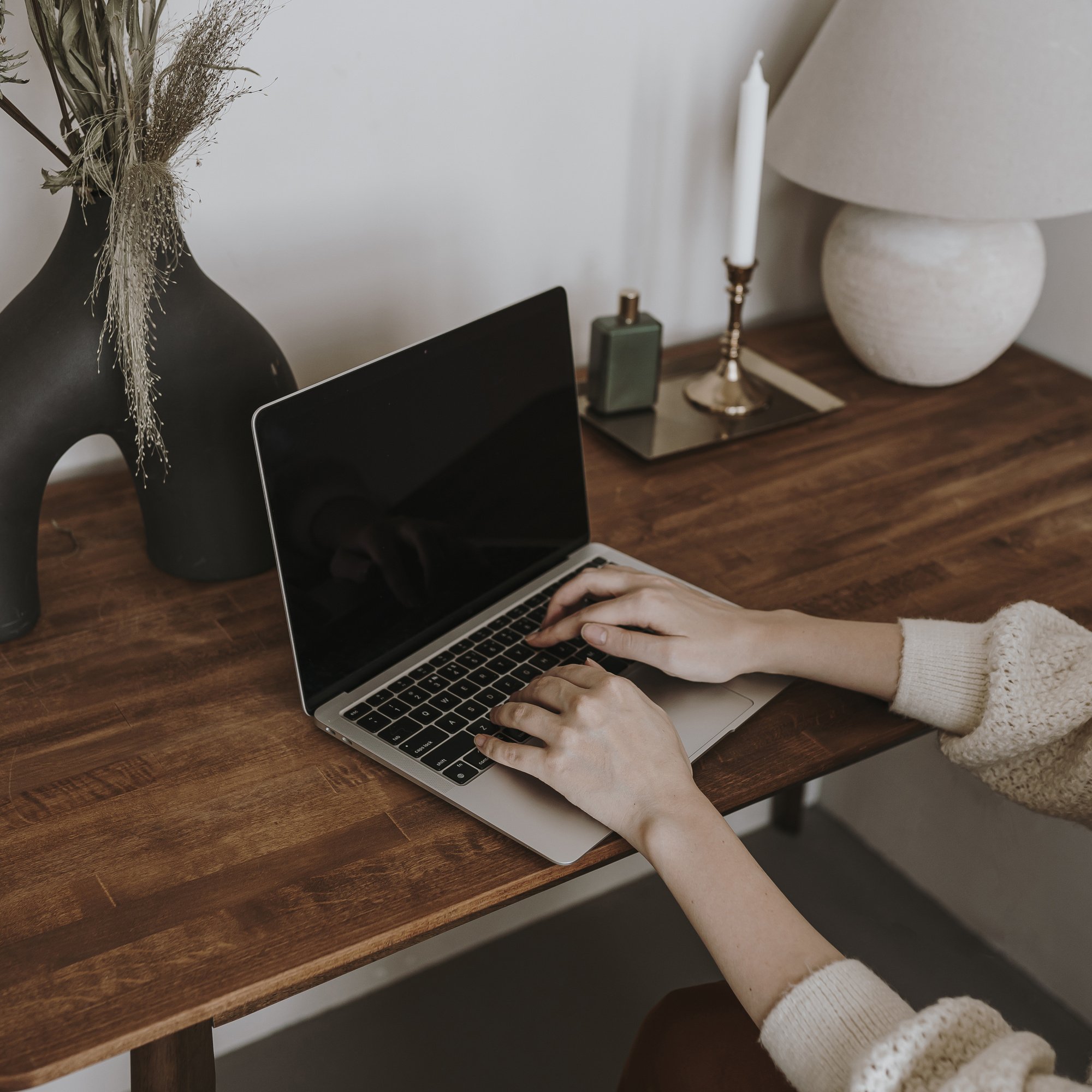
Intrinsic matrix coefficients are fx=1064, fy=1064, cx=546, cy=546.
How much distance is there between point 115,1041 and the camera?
1.85 feet

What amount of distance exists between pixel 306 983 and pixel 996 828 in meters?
1.13

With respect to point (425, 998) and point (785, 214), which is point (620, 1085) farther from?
point (785, 214)

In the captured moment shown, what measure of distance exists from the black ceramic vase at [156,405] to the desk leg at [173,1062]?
1.16ft

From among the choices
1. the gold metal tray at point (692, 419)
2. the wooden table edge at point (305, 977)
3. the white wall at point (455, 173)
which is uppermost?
the white wall at point (455, 173)

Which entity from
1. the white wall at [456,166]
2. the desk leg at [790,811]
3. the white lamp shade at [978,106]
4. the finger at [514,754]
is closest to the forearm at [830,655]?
the finger at [514,754]

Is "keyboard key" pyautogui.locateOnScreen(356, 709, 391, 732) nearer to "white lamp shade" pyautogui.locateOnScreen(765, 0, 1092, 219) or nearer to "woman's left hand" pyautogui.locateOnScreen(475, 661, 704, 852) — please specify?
"woman's left hand" pyautogui.locateOnScreen(475, 661, 704, 852)

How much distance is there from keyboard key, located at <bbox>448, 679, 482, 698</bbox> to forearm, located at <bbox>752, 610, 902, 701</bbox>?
213 millimetres

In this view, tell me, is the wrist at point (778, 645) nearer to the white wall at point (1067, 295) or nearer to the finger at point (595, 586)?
the finger at point (595, 586)

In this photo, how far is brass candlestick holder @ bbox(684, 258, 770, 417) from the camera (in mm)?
1209

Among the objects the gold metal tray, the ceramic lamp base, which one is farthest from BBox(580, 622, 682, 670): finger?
the ceramic lamp base

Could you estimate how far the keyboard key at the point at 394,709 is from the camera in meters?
0.77

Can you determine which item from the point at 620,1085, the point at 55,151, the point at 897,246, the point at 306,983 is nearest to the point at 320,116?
the point at 55,151

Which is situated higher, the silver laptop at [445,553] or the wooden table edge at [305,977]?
the silver laptop at [445,553]

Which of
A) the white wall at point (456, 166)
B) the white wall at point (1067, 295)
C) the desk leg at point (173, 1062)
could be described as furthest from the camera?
the white wall at point (1067, 295)
